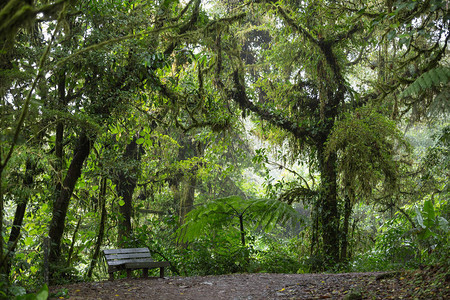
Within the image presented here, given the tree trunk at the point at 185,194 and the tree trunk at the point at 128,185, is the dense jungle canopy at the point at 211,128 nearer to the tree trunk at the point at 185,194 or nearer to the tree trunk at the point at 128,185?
the tree trunk at the point at 128,185

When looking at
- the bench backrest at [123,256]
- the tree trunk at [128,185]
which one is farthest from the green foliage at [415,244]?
the tree trunk at [128,185]

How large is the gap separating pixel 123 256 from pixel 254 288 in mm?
2522

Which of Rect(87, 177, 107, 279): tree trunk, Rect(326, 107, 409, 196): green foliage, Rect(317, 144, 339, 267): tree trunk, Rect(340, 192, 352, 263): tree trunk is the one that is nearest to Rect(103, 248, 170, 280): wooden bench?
Rect(87, 177, 107, 279): tree trunk

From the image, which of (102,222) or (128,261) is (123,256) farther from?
(102,222)

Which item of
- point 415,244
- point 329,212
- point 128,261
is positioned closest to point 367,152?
point 329,212

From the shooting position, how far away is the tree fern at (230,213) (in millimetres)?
8047

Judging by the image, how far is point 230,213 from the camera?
27.5 ft

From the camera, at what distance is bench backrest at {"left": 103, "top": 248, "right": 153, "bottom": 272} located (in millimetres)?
6293

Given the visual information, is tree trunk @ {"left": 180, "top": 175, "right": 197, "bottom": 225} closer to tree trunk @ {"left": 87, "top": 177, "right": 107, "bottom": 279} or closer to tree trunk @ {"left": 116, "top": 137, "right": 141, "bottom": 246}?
tree trunk @ {"left": 116, "top": 137, "right": 141, "bottom": 246}

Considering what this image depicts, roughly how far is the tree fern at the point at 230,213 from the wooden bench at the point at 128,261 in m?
1.45

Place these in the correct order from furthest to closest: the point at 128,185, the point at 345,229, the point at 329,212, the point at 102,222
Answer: the point at 128,185, the point at 329,212, the point at 345,229, the point at 102,222

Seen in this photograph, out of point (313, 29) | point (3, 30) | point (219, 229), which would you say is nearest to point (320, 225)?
point (219, 229)

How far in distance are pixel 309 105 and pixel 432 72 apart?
18.8 feet

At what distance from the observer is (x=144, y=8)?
7746mm
